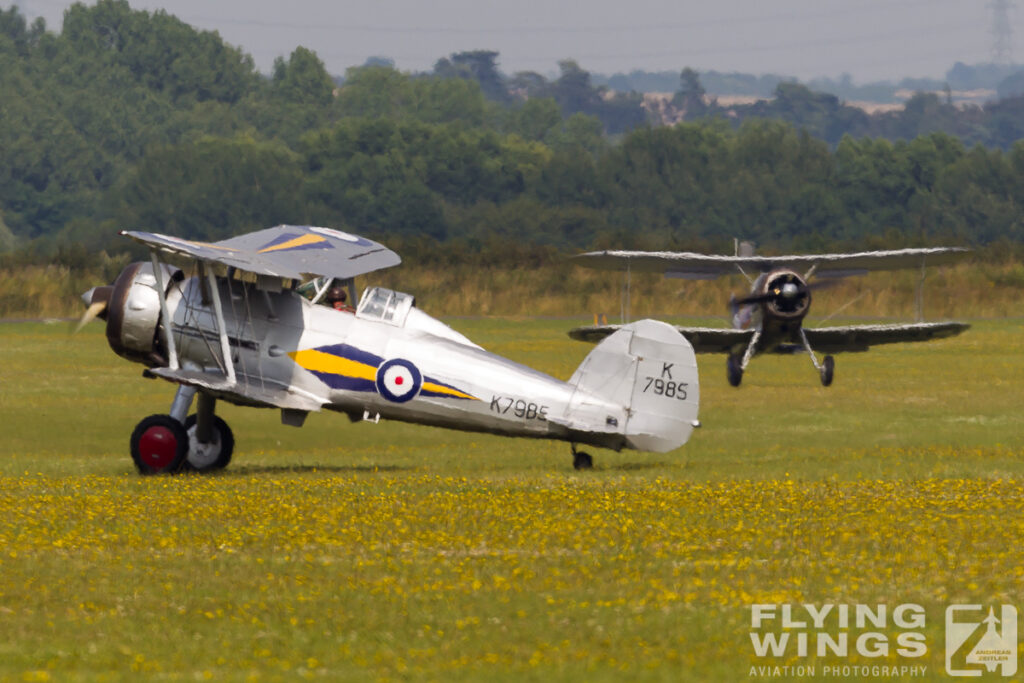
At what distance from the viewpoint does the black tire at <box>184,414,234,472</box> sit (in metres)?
19.9

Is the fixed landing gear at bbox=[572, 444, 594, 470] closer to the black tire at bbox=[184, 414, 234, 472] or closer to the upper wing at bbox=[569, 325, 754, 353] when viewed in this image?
the black tire at bbox=[184, 414, 234, 472]

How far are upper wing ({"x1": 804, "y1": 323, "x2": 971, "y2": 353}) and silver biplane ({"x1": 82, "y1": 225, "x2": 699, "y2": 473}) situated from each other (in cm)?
1757

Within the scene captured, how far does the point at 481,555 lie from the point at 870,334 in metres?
26.2

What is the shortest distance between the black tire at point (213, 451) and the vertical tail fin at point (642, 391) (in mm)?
4523

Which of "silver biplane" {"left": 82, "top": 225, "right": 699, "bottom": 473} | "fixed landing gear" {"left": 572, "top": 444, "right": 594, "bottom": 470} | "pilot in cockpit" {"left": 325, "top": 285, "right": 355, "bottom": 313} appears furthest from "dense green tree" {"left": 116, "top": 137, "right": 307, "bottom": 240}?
"fixed landing gear" {"left": 572, "top": 444, "right": 594, "bottom": 470}

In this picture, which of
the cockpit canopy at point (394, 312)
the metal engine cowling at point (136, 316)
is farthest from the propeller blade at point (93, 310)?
the cockpit canopy at point (394, 312)

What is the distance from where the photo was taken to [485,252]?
3056 inches

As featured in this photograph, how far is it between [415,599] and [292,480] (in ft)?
26.3

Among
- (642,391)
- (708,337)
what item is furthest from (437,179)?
(642,391)

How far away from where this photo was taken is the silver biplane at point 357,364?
18.8 meters

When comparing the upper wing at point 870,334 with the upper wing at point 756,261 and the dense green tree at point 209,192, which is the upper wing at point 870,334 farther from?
the dense green tree at point 209,192

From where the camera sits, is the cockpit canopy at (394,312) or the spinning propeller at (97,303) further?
the spinning propeller at (97,303)

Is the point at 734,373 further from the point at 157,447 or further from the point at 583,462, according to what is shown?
the point at 157,447

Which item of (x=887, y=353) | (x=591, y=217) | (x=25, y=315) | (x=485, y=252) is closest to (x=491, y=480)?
(x=887, y=353)
